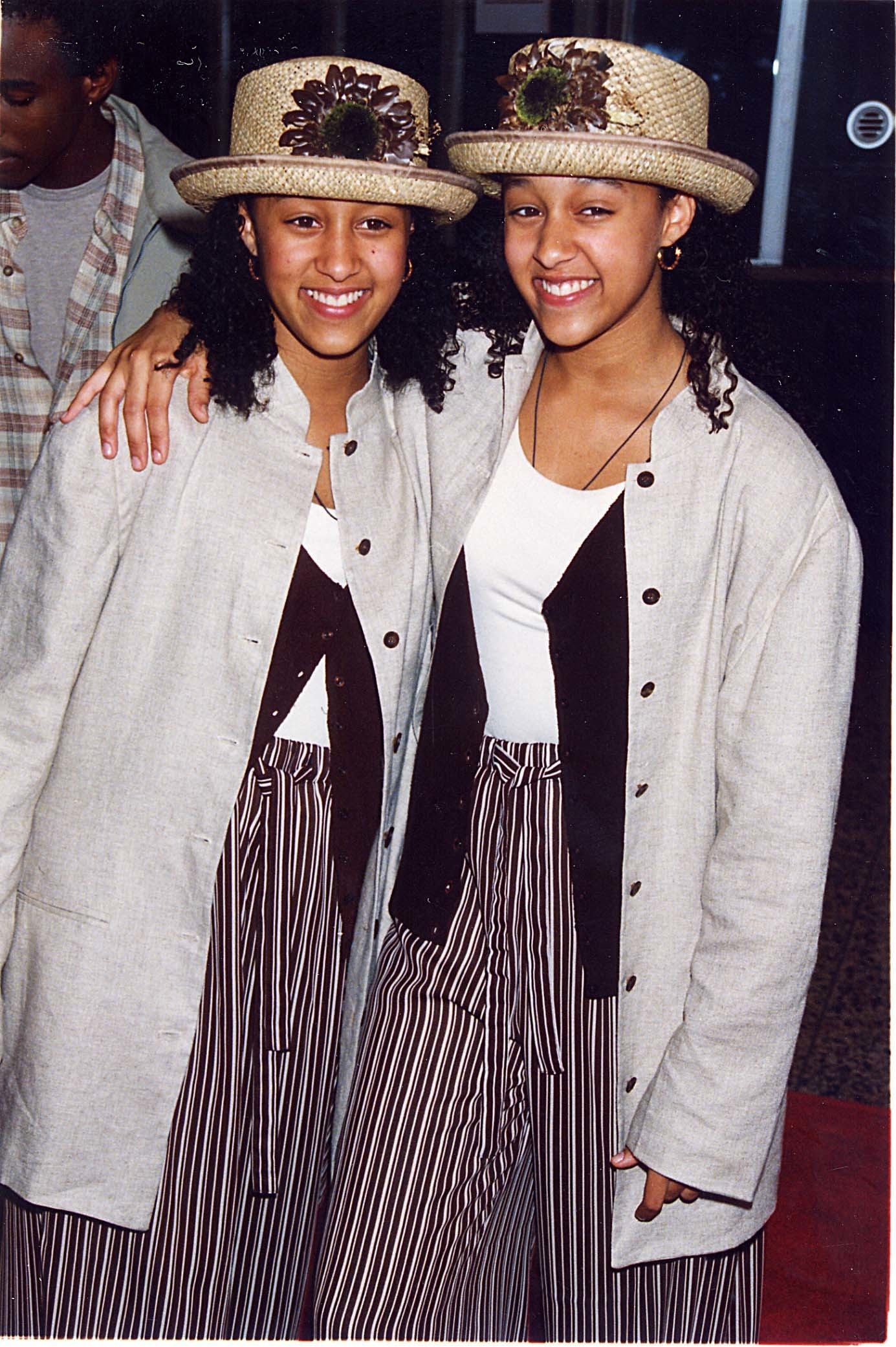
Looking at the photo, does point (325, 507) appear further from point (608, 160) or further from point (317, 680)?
point (608, 160)

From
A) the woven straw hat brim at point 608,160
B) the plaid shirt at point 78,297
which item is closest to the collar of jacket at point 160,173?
the plaid shirt at point 78,297

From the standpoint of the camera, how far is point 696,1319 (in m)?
2.09

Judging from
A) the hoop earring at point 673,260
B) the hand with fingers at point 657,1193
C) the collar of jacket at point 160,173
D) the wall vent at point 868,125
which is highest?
the wall vent at point 868,125

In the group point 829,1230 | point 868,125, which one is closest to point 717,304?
point 829,1230

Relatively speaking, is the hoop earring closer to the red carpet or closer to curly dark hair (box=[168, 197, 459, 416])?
curly dark hair (box=[168, 197, 459, 416])

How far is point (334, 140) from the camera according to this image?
6.43 ft

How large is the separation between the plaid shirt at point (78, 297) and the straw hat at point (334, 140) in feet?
3.55

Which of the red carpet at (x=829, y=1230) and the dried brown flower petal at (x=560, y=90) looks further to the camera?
the red carpet at (x=829, y=1230)

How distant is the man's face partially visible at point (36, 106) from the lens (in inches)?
108

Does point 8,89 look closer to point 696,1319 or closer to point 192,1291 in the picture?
point 192,1291

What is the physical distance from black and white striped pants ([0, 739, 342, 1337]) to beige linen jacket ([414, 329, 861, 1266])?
0.44 metres

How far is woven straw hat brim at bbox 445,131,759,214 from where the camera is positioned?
1.85 meters

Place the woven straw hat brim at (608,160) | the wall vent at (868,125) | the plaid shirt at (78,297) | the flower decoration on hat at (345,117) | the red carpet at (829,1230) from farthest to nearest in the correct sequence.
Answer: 1. the wall vent at (868,125)
2. the plaid shirt at (78,297)
3. the red carpet at (829,1230)
4. the flower decoration on hat at (345,117)
5. the woven straw hat brim at (608,160)

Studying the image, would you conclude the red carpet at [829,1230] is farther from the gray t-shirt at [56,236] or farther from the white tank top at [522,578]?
the gray t-shirt at [56,236]
